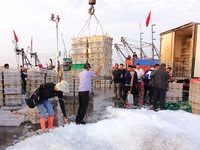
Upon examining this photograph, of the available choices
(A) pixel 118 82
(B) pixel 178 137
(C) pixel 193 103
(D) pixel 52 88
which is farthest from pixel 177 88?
(D) pixel 52 88

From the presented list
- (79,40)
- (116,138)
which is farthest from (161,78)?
(79,40)

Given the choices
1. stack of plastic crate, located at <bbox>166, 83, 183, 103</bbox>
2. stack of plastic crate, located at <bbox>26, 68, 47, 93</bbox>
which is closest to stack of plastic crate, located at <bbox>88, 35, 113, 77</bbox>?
stack of plastic crate, located at <bbox>26, 68, 47, 93</bbox>

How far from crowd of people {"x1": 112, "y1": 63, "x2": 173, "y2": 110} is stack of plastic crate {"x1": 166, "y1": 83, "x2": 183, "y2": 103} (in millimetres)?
354

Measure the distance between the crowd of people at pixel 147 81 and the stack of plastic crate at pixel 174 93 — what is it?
1.16 feet

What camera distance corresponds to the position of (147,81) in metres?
9.87

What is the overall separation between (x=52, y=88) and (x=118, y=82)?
20.3 feet

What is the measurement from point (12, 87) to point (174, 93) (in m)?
7.41

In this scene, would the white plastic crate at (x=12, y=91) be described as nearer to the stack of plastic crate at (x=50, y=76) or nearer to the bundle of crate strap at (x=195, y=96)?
the stack of plastic crate at (x=50, y=76)

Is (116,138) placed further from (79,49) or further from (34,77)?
(79,49)

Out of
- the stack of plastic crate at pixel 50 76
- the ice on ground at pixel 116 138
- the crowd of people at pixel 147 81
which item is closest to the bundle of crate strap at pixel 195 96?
the crowd of people at pixel 147 81

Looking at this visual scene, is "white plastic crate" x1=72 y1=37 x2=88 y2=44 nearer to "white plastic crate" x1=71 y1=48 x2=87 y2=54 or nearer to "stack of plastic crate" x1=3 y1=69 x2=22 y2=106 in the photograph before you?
"white plastic crate" x1=71 y1=48 x2=87 y2=54

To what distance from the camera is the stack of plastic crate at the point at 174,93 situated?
32.4ft

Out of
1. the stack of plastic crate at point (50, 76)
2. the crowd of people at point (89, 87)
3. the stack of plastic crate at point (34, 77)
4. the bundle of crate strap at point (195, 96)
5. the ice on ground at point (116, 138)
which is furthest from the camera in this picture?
the stack of plastic crate at point (50, 76)

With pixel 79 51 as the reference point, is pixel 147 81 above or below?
below
